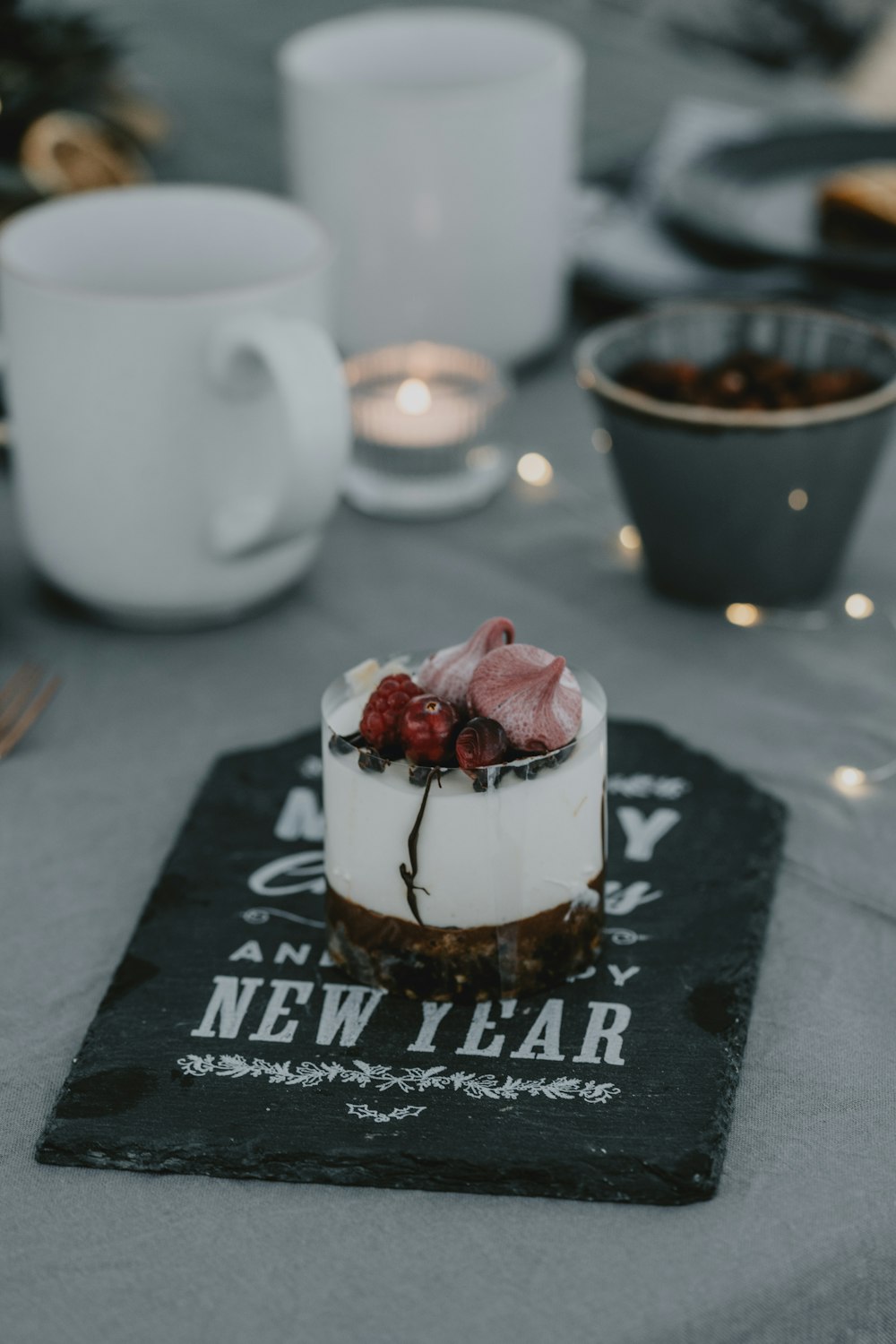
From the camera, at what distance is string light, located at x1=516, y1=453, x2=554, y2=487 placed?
944 mm

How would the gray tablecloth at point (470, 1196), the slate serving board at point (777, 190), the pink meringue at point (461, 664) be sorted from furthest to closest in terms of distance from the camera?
the slate serving board at point (777, 190) → the pink meringue at point (461, 664) → the gray tablecloth at point (470, 1196)

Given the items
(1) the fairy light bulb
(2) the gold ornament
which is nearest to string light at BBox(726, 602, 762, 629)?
(1) the fairy light bulb

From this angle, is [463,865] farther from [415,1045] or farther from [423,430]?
[423,430]

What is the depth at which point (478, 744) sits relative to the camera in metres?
0.49

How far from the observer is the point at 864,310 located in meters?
0.99

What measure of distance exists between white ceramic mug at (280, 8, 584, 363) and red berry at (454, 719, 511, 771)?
54cm

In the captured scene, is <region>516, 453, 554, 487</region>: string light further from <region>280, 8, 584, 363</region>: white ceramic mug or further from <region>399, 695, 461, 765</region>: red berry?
<region>399, 695, 461, 765</region>: red berry

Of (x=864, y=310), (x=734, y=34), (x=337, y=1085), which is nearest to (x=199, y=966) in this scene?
(x=337, y=1085)

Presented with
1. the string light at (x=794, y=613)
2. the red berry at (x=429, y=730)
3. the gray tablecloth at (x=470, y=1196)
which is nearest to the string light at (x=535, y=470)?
the gray tablecloth at (x=470, y=1196)

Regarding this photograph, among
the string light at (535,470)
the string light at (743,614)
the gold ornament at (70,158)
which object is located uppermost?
the gold ornament at (70,158)

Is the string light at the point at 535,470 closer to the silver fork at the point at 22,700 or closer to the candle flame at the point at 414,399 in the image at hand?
the candle flame at the point at 414,399

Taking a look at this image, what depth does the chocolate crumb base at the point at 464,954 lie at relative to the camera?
52 cm

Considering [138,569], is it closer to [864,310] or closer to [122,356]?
[122,356]

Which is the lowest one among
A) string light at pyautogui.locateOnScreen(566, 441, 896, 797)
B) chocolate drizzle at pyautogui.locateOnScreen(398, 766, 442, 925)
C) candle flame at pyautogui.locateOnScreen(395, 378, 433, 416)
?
string light at pyautogui.locateOnScreen(566, 441, 896, 797)
